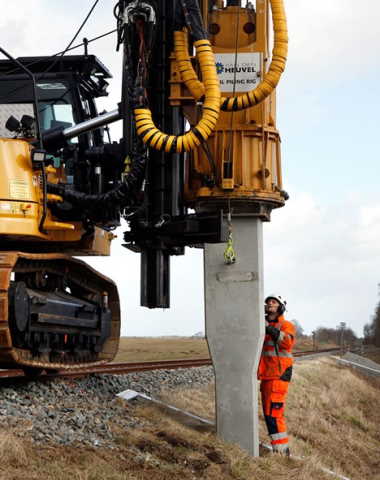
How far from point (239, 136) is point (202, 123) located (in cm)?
78

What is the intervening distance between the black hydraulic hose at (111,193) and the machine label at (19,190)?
50 cm

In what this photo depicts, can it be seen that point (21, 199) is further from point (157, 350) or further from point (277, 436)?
point (157, 350)

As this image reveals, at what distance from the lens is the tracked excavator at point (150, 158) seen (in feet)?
29.1

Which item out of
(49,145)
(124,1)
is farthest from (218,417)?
(124,1)

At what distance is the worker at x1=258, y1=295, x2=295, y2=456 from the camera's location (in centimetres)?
959

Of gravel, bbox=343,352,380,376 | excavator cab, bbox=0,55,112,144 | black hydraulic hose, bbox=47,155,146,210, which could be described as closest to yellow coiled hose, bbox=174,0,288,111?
black hydraulic hose, bbox=47,155,146,210

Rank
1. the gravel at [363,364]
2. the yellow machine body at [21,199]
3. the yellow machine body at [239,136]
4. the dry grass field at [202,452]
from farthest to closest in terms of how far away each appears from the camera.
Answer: the gravel at [363,364], the yellow machine body at [239,136], the yellow machine body at [21,199], the dry grass field at [202,452]

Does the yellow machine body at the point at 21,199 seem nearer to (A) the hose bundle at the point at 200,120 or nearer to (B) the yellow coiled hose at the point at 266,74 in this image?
(A) the hose bundle at the point at 200,120

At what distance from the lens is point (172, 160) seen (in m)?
9.28

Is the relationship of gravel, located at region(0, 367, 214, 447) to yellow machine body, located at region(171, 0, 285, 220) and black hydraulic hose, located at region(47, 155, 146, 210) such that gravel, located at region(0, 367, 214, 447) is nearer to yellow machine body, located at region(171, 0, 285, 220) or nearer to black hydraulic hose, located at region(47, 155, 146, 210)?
black hydraulic hose, located at region(47, 155, 146, 210)

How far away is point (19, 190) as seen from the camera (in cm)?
880

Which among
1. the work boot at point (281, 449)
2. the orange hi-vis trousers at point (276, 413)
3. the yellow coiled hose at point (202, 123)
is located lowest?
the work boot at point (281, 449)

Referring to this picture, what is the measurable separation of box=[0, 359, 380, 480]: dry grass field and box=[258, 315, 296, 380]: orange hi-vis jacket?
0.89m

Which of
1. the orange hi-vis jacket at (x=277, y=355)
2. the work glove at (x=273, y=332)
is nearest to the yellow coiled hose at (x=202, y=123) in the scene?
the work glove at (x=273, y=332)
